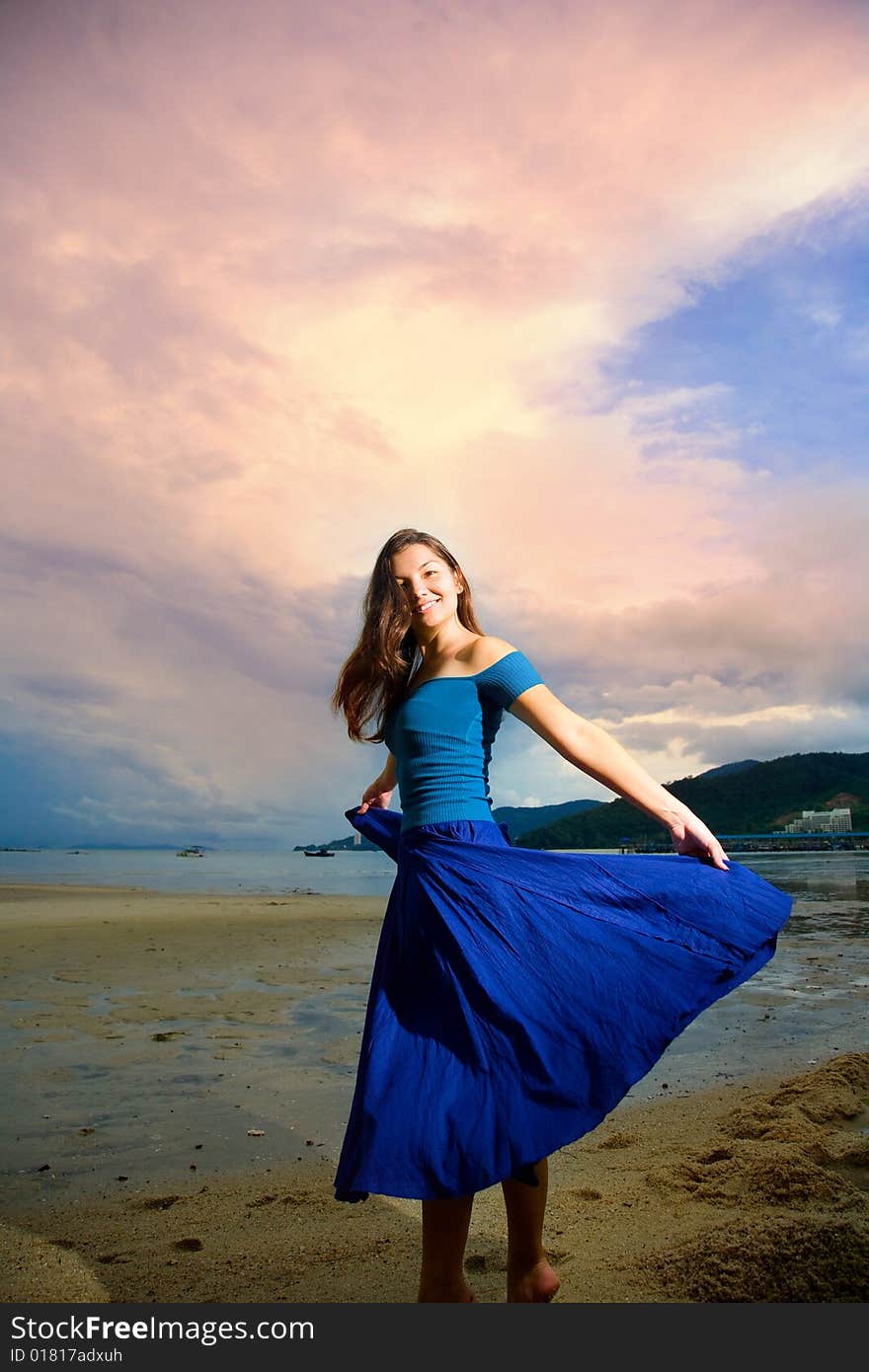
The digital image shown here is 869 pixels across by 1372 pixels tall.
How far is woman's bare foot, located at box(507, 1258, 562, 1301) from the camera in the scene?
7.64 ft

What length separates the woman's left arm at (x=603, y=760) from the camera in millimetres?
2236

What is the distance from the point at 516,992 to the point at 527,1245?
0.81 m

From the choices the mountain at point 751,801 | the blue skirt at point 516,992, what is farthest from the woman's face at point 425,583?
the mountain at point 751,801

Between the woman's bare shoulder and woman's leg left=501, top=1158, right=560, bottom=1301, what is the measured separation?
134 cm

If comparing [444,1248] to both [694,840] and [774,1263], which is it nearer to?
[774,1263]

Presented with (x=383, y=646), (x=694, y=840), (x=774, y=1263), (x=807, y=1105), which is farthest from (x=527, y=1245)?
(x=807, y=1105)

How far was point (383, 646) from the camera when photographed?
259cm

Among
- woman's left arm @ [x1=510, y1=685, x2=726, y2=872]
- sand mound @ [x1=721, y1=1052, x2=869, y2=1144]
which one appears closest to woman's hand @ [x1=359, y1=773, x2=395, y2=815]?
woman's left arm @ [x1=510, y1=685, x2=726, y2=872]

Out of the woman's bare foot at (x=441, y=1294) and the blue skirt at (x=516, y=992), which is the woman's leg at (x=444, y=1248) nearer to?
the woman's bare foot at (x=441, y=1294)

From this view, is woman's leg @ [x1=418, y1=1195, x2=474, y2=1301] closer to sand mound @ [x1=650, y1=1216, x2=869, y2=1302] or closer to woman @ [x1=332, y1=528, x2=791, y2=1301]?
woman @ [x1=332, y1=528, x2=791, y2=1301]

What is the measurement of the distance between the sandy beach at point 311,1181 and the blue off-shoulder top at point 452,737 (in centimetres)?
145

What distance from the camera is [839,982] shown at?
8.07 metres

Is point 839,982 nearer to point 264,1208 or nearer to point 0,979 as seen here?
point 264,1208

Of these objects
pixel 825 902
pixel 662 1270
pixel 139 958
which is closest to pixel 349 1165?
pixel 662 1270
